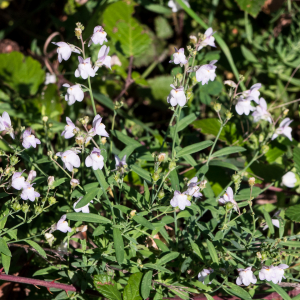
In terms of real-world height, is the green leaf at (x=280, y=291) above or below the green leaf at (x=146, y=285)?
below

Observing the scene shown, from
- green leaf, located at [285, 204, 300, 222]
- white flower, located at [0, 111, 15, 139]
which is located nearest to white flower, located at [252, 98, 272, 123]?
green leaf, located at [285, 204, 300, 222]

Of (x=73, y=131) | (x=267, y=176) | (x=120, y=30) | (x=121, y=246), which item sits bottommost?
(x=267, y=176)

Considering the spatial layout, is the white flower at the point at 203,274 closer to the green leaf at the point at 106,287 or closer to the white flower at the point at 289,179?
the green leaf at the point at 106,287

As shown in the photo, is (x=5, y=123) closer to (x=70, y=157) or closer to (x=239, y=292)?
(x=70, y=157)

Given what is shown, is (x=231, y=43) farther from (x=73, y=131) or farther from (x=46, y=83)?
(x=73, y=131)

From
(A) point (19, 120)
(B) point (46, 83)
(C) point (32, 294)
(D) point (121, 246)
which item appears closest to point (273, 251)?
(D) point (121, 246)

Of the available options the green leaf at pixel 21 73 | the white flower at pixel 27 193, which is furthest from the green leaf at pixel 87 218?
the green leaf at pixel 21 73

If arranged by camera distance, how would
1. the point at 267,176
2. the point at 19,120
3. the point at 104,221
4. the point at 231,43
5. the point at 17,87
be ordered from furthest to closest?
the point at 231,43 → the point at 17,87 → the point at 19,120 → the point at 267,176 → the point at 104,221

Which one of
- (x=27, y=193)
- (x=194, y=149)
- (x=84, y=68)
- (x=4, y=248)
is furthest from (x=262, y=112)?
(x=4, y=248)
